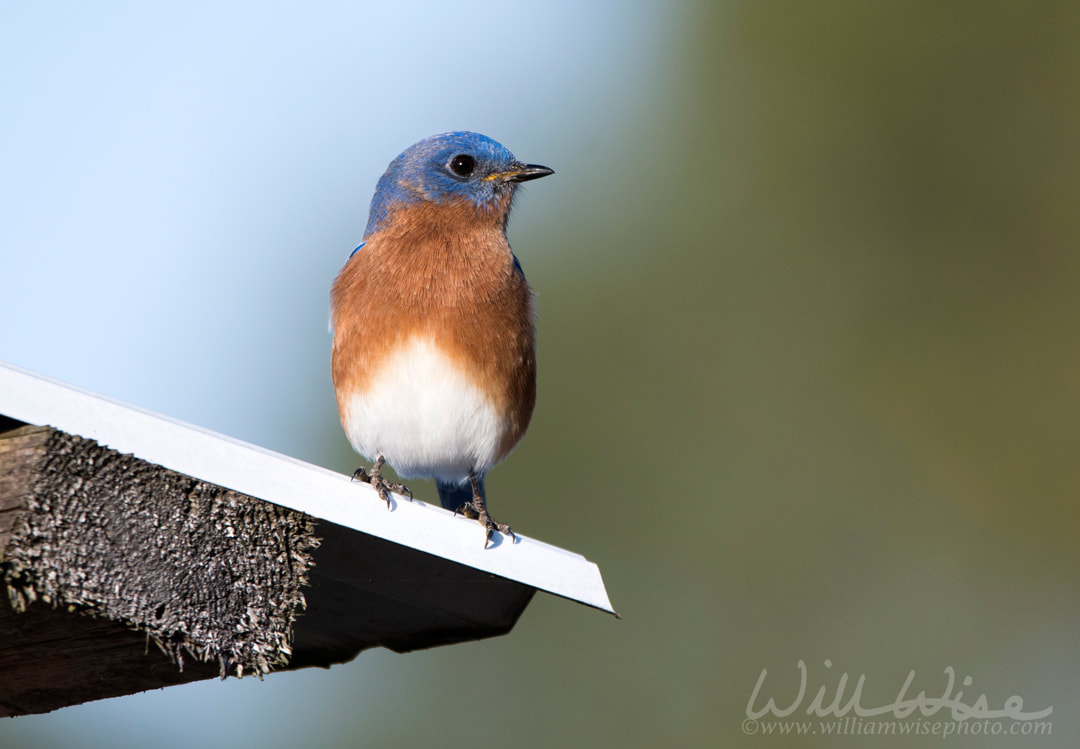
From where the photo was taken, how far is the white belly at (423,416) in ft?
15.9

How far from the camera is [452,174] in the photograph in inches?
225

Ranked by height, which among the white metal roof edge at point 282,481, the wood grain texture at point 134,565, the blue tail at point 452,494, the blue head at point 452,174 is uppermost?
the blue head at point 452,174

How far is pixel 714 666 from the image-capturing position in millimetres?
11117

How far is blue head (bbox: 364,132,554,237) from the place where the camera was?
5590 millimetres

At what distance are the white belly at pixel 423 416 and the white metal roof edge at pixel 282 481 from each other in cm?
155

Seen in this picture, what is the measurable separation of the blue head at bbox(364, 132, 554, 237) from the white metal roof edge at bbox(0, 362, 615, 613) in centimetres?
256

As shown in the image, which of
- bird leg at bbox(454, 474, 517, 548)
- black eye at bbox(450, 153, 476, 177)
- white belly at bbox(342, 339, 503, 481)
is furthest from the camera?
black eye at bbox(450, 153, 476, 177)

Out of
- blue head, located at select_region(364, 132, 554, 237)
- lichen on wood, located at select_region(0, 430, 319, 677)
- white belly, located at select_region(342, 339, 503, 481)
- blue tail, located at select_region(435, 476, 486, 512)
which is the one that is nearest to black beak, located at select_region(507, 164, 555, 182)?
blue head, located at select_region(364, 132, 554, 237)

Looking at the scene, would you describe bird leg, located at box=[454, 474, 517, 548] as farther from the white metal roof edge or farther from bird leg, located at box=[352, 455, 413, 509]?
bird leg, located at box=[352, 455, 413, 509]

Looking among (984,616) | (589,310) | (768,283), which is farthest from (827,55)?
(984,616)

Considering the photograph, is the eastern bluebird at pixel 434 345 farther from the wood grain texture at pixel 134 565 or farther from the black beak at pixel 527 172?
the wood grain texture at pixel 134 565

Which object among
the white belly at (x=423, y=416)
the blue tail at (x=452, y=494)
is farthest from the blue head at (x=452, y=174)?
the blue tail at (x=452, y=494)

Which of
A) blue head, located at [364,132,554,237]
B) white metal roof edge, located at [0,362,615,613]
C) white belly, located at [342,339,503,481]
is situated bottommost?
white metal roof edge, located at [0,362,615,613]

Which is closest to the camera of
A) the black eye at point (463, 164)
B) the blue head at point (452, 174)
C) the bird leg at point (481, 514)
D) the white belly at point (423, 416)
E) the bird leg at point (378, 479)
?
the bird leg at point (481, 514)
